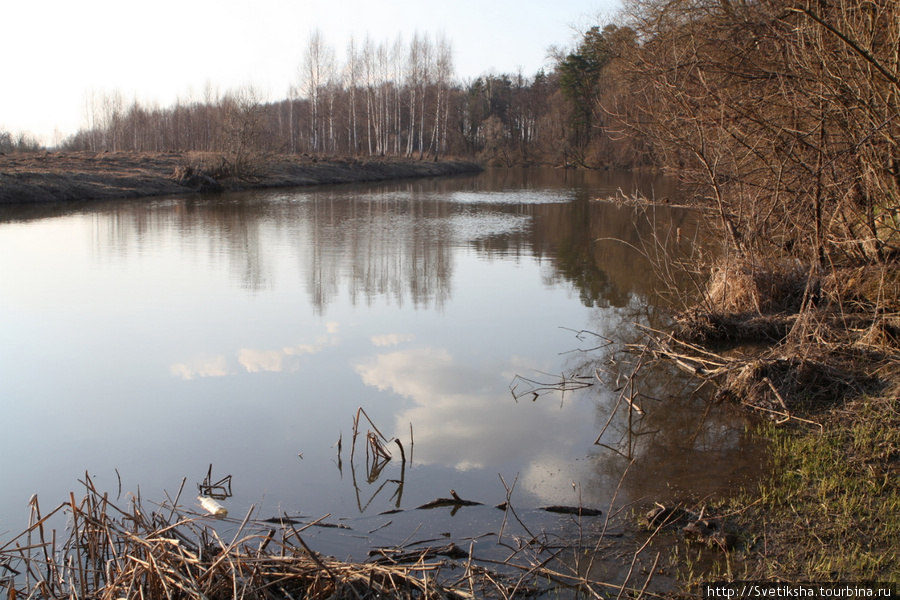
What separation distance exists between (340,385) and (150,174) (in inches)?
1062

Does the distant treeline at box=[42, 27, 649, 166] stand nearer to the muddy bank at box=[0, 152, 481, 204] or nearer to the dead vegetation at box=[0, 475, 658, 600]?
the muddy bank at box=[0, 152, 481, 204]

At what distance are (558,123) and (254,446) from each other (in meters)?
64.5

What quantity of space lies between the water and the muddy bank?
1135cm

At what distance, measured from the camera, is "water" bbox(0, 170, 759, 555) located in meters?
4.70

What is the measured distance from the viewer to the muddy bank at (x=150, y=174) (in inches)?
964

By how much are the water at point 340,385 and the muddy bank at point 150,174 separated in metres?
11.3

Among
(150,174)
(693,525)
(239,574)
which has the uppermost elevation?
(150,174)

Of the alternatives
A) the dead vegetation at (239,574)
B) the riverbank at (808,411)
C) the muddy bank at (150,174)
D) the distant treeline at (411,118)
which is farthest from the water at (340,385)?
the distant treeline at (411,118)

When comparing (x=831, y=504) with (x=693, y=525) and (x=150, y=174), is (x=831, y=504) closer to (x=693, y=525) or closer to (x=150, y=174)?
(x=693, y=525)

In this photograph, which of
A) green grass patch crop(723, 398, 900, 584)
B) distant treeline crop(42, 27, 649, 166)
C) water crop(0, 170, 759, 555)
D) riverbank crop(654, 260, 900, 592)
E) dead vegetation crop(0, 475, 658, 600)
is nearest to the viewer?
dead vegetation crop(0, 475, 658, 600)

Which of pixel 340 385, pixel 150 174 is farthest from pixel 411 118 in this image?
pixel 340 385

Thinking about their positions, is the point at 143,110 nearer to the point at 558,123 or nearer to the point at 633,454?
the point at 558,123

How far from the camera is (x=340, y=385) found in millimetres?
6641

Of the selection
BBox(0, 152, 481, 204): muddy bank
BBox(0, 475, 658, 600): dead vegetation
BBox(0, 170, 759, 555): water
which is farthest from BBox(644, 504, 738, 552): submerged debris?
BBox(0, 152, 481, 204): muddy bank
